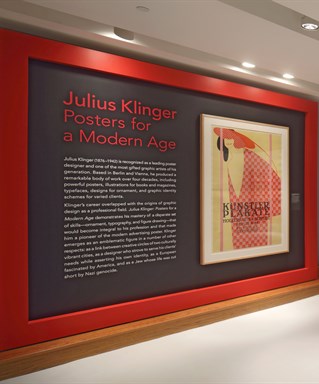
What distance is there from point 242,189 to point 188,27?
6.86 feet

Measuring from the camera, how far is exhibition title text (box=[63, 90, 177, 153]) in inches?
136

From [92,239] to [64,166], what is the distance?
71 cm

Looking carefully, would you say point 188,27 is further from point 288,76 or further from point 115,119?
point 288,76

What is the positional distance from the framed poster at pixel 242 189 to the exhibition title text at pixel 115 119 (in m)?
0.58

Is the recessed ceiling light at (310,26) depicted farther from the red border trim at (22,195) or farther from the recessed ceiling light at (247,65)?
the red border trim at (22,195)

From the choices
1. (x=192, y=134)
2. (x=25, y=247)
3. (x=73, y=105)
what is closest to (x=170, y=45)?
(x=192, y=134)

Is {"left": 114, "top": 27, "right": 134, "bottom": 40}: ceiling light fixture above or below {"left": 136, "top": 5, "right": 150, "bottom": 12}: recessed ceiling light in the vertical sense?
above

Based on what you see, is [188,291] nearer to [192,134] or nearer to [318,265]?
[192,134]

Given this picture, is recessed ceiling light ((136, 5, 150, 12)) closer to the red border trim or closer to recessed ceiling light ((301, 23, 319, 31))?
the red border trim

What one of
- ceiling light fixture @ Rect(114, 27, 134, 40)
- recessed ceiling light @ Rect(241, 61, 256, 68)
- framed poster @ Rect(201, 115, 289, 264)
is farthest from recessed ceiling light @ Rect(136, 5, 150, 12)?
recessed ceiling light @ Rect(241, 61, 256, 68)

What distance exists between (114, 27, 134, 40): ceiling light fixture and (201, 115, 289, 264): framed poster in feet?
3.89

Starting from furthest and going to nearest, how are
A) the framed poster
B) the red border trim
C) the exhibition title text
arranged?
the framed poster, the exhibition title text, the red border trim

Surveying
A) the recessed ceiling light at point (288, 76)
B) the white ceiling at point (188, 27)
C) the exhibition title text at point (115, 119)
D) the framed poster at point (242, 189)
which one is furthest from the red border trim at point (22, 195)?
the recessed ceiling light at point (288, 76)

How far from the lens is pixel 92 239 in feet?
11.4
